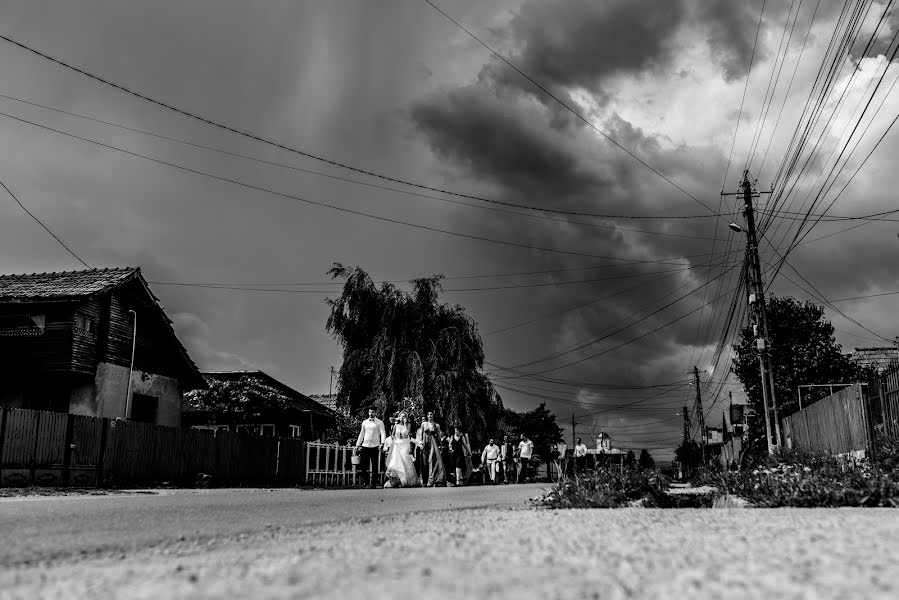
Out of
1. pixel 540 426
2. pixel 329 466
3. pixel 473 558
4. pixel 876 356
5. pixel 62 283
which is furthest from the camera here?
pixel 540 426

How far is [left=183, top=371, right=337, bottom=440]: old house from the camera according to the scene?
29.8 metres

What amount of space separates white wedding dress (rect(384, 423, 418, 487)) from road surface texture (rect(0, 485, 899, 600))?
1177cm

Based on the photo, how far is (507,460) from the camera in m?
30.7

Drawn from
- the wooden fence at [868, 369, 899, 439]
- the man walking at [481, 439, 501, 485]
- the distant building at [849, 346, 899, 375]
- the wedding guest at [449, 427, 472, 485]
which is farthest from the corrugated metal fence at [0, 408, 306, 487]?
the distant building at [849, 346, 899, 375]

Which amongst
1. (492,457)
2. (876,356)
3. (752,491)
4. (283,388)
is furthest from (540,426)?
(752,491)

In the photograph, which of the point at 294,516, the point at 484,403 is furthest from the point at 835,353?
the point at 294,516

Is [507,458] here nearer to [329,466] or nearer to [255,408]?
[329,466]

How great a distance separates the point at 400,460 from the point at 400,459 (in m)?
0.02

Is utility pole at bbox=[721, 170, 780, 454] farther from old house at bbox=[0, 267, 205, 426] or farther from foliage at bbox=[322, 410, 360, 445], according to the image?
old house at bbox=[0, 267, 205, 426]

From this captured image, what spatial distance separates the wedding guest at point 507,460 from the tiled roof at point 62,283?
48.1ft

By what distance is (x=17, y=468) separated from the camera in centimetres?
1552

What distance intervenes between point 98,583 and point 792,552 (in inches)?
117

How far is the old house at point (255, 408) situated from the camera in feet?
97.8

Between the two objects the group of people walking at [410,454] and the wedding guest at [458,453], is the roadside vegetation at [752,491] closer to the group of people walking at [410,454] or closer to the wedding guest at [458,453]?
the group of people walking at [410,454]
